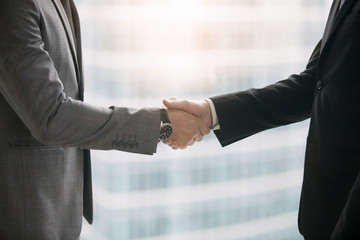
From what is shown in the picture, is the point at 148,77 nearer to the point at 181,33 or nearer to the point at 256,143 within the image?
the point at 181,33

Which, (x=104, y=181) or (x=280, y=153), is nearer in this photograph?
(x=104, y=181)

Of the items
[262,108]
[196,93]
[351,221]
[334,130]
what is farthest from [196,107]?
[351,221]

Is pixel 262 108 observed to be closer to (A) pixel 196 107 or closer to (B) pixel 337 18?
(A) pixel 196 107

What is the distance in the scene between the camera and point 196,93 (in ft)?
7.39

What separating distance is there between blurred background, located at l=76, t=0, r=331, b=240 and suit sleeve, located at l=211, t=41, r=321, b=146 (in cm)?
44

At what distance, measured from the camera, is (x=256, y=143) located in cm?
248

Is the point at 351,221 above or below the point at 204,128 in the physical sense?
above

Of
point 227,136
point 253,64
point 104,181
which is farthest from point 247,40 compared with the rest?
point 104,181

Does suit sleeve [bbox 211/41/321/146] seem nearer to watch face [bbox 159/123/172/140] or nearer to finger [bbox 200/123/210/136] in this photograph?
finger [bbox 200/123/210/136]

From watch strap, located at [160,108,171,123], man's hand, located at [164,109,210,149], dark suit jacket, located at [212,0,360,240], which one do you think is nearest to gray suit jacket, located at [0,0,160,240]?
watch strap, located at [160,108,171,123]

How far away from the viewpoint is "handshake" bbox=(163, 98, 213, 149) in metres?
1.82

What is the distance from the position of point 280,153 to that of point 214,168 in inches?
17.2

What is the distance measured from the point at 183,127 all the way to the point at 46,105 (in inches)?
24.6

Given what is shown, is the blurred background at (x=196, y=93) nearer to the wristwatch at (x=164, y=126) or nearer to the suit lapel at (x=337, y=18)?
the wristwatch at (x=164, y=126)
